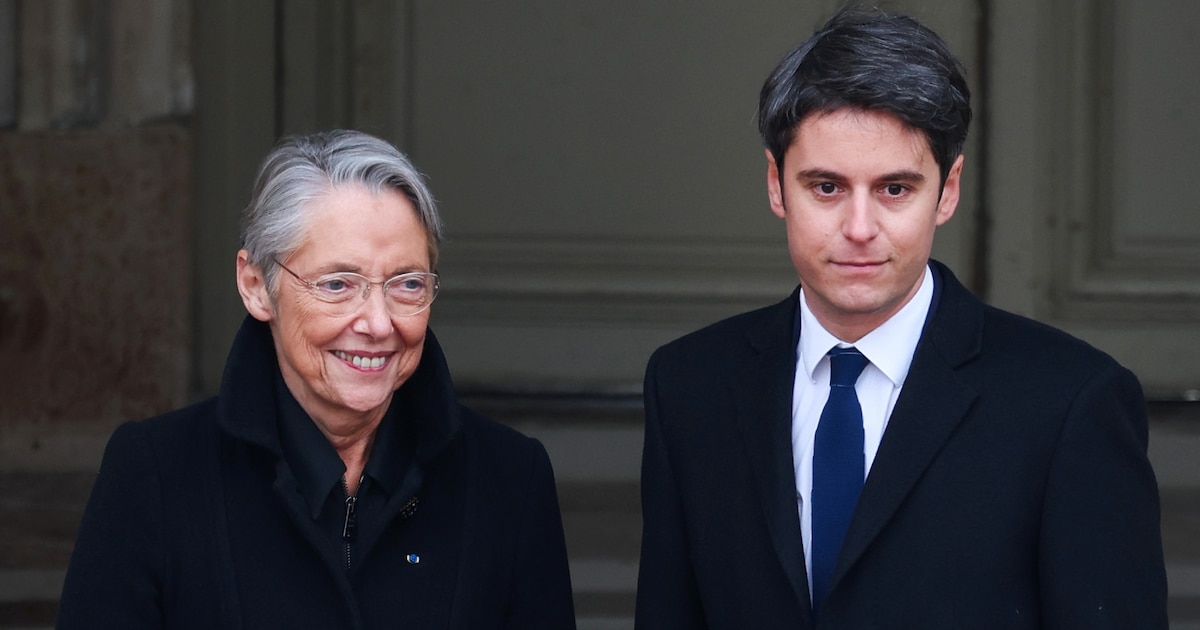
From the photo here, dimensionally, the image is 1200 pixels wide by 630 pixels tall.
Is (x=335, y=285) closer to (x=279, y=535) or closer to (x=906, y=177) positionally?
(x=279, y=535)

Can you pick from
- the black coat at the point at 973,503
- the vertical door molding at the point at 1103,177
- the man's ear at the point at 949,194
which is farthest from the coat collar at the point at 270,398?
the vertical door molding at the point at 1103,177

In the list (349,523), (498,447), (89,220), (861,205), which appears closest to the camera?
(861,205)

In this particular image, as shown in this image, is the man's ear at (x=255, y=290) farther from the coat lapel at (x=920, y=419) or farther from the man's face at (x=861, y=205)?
the coat lapel at (x=920, y=419)

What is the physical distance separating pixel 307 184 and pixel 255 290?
0.66ft

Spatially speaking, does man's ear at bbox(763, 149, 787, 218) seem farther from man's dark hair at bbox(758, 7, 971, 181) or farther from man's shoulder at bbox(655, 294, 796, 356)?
man's shoulder at bbox(655, 294, 796, 356)

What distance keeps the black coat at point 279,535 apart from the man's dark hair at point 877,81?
2.36ft

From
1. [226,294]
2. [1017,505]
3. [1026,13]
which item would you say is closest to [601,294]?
[226,294]

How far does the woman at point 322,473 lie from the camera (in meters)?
2.39

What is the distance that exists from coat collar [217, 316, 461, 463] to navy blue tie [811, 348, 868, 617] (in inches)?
23.2

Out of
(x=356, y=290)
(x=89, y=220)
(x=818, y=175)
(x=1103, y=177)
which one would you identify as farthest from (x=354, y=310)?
(x=1103, y=177)

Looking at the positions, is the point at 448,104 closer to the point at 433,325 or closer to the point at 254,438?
the point at 433,325

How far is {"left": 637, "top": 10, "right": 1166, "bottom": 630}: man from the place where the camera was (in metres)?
2.14

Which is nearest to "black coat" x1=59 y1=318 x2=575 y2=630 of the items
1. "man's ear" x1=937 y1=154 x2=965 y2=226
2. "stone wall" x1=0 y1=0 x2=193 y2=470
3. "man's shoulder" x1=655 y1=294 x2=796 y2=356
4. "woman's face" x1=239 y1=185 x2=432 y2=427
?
"woman's face" x1=239 y1=185 x2=432 y2=427

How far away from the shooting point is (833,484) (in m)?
2.24
